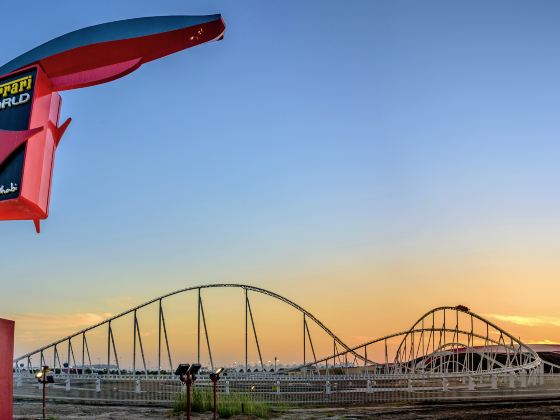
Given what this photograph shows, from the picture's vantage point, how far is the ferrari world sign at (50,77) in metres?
25.4

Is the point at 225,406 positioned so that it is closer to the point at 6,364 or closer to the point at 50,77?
the point at 6,364

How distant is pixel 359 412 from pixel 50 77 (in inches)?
946

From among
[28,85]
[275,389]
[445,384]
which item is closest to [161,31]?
[28,85]

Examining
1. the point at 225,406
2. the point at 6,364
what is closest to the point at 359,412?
the point at 225,406

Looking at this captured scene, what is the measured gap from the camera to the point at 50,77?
27812 millimetres

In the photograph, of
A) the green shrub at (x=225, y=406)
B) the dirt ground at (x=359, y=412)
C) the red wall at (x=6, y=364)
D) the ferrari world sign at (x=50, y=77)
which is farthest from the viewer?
the green shrub at (x=225, y=406)

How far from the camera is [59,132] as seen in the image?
27719 mm

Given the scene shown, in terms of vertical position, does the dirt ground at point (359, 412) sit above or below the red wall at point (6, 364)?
below

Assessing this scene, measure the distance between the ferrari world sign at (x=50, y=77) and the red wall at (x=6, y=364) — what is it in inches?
188

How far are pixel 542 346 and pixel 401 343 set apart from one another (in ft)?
270

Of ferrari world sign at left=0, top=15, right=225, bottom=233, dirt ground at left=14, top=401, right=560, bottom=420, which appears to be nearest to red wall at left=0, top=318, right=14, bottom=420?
ferrari world sign at left=0, top=15, right=225, bottom=233

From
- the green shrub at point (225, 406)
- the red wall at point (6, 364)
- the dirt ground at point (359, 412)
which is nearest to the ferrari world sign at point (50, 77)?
the red wall at point (6, 364)

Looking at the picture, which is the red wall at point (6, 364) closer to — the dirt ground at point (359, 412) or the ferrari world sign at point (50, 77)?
the ferrari world sign at point (50, 77)

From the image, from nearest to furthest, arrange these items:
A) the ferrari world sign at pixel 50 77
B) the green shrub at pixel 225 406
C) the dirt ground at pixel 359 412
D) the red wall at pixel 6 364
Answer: the red wall at pixel 6 364, the ferrari world sign at pixel 50 77, the dirt ground at pixel 359 412, the green shrub at pixel 225 406
